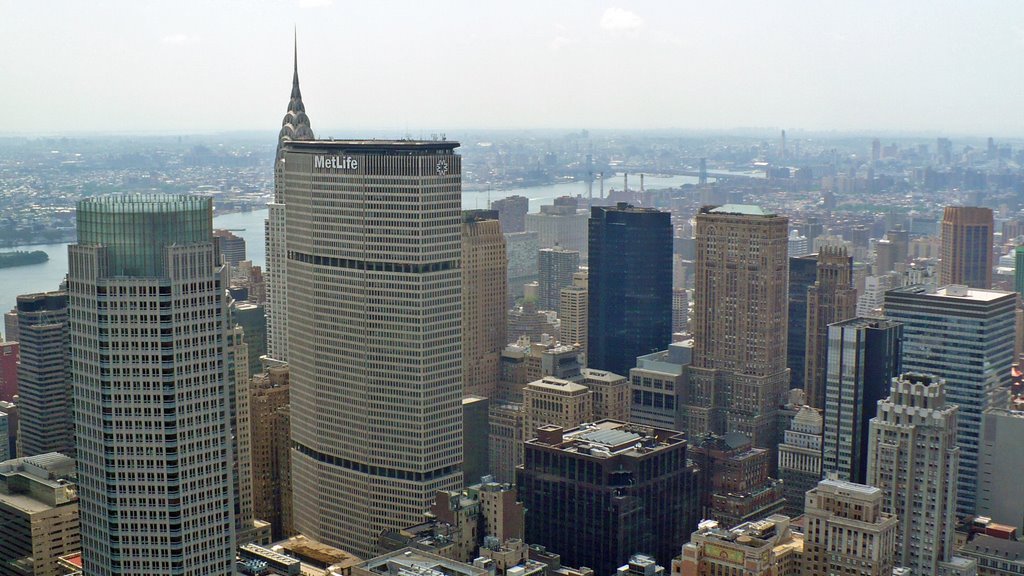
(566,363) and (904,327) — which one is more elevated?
(904,327)

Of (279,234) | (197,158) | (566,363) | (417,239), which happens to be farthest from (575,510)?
(279,234)

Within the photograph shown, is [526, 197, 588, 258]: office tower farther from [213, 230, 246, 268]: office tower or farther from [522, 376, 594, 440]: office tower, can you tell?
[522, 376, 594, 440]: office tower

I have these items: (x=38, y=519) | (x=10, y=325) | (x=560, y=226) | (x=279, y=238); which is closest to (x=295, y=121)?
(x=279, y=238)

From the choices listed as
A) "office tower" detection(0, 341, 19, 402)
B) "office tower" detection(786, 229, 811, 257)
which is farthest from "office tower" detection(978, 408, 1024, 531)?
"office tower" detection(0, 341, 19, 402)

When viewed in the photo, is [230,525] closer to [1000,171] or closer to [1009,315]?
[1009,315]

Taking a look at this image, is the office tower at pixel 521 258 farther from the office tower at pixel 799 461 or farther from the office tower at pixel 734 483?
the office tower at pixel 734 483
